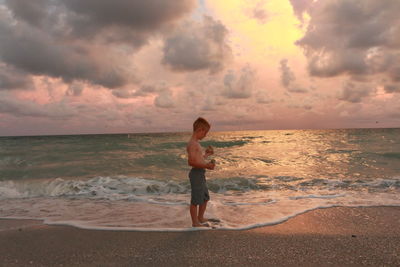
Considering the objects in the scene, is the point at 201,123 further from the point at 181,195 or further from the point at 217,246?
the point at 181,195

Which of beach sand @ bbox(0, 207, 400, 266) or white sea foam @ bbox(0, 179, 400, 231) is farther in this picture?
white sea foam @ bbox(0, 179, 400, 231)

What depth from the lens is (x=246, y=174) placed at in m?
12.5

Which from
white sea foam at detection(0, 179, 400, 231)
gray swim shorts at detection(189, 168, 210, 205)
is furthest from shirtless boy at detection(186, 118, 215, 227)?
white sea foam at detection(0, 179, 400, 231)

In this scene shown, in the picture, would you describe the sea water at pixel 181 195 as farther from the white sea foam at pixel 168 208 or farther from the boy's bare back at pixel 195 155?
the boy's bare back at pixel 195 155

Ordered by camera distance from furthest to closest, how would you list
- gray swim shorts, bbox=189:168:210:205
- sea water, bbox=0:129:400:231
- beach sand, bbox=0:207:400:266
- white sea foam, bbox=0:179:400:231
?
1. sea water, bbox=0:129:400:231
2. white sea foam, bbox=0:179:400:231
3. gray swim shorts, bbox=189:168:210:205
4. beach sand, bbox=0:207:400:266

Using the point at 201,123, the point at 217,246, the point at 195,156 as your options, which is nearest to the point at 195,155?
the point at 195,156

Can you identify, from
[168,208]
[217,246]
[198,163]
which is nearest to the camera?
[217,246]

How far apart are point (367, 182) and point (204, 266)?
30.4 ft

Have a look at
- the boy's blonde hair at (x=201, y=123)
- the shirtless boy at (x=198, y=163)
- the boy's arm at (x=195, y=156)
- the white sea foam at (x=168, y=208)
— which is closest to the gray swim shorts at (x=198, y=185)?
the shirtless boy at (x=198, y=163)

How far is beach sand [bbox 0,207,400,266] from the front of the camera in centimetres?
346

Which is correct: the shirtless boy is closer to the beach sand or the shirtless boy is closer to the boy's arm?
the boy's arm

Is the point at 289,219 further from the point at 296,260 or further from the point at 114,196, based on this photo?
the point at 114,196

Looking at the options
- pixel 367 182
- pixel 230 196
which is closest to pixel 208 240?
pixel 230 196

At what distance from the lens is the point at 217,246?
3900 millimetres
